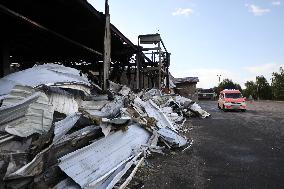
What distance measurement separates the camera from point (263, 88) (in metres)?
78.5

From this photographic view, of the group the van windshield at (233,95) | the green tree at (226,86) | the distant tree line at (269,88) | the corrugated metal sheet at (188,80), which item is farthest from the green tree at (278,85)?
the van windshield at (233,95)

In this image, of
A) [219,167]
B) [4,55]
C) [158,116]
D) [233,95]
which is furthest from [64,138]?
[233,95]

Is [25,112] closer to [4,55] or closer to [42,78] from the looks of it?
[42,78]

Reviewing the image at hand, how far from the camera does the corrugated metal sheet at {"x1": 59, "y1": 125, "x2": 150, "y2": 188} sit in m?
4.56

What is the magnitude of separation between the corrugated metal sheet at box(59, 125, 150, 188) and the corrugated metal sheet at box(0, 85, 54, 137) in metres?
0.73

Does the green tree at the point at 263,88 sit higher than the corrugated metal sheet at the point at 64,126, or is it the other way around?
the green tree at the point at 263,88

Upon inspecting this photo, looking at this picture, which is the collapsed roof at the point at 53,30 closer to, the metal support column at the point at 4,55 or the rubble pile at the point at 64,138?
the metal support column at the point at 4,55

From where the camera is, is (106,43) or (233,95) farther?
(233,95)

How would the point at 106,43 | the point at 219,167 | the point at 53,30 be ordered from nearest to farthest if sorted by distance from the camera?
the point at 219,167 < the point at 106,43 < the point at 53,30

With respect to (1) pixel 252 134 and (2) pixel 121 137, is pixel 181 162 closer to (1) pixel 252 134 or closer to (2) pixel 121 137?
(2) pixel 121 137

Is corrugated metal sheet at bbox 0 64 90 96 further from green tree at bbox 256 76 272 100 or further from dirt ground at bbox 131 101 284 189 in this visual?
green tree at bbox 256 76 272 100

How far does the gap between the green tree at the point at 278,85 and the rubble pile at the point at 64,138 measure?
66321 millimetres

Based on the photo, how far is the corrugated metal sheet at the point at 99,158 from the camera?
4.56 m

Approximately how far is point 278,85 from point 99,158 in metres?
72.1
